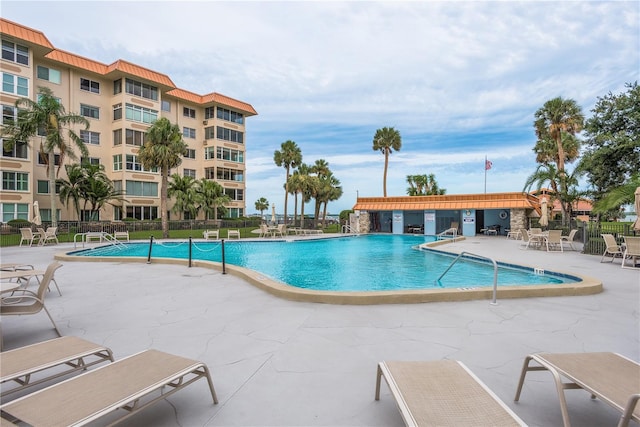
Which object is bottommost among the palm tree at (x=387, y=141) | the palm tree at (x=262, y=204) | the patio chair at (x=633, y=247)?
the patio chair at (x=633, y=247)

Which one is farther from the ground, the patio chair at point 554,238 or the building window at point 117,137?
the building window at point 117,137

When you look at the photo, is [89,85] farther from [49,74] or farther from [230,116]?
[230,116]

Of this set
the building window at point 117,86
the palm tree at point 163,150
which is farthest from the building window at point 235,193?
the palm tree at point 163,150

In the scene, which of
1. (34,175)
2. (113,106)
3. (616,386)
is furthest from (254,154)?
(616,386)

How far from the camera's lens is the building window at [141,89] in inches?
1252

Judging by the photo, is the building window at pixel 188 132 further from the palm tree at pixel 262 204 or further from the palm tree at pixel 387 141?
the palm tree at pixel 262 204

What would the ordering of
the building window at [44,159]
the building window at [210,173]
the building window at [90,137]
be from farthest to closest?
the building window at [210,173], the building window at [90,137], the building window at [44,159]

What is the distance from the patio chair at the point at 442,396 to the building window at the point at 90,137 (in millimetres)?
35724

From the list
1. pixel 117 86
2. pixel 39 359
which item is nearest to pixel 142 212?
pixel 117 86

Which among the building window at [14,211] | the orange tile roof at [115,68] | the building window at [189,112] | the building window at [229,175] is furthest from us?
the building window at [229,175]

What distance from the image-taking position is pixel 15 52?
981 inches

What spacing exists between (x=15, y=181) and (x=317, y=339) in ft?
100

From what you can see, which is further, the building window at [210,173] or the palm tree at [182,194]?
the building window at [210,173]

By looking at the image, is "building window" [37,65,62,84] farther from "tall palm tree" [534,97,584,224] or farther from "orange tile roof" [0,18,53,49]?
"tall palm tree" [534,97,584,224]
